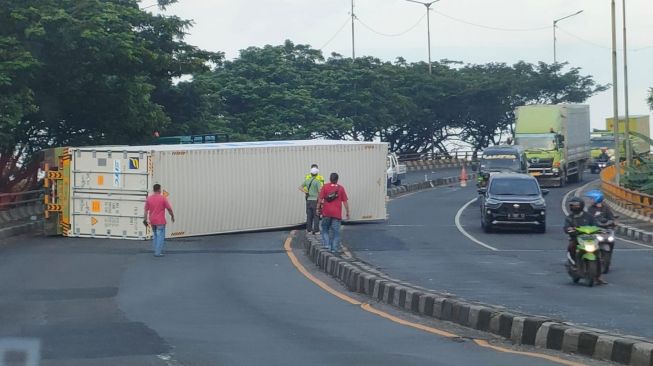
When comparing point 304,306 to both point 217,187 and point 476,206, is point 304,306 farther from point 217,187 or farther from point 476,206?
point 476,206

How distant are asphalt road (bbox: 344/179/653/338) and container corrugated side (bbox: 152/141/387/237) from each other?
1.56 meters

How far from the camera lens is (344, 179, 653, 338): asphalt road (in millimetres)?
15516

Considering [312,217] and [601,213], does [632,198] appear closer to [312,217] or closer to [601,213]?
[312,217]

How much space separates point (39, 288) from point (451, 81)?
69895mm

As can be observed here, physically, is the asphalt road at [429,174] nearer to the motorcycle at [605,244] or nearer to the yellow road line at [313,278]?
the yellow road line at [313,278]

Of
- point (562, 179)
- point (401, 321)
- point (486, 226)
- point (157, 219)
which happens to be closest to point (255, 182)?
point (486, 226)

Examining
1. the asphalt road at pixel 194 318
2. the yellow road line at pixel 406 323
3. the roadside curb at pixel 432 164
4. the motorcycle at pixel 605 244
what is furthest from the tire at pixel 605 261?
the roadside curb at pixel 432 164

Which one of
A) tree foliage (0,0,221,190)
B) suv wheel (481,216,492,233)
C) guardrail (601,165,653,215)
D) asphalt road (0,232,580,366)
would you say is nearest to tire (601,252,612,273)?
asphalt road (0,232,580,366)

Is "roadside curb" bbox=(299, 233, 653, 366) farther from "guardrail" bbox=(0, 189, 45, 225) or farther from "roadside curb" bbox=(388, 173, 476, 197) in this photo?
"roadside curb" bbox=(388, 173, 476, 197)

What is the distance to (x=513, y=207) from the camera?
106 ft

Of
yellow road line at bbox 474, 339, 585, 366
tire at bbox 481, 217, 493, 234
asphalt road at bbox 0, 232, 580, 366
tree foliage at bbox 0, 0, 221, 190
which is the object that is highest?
tree foliage at bbox 0, 0, 221, 190

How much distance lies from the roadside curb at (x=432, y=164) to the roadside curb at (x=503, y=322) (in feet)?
197

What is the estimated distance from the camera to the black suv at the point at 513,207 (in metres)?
32.3

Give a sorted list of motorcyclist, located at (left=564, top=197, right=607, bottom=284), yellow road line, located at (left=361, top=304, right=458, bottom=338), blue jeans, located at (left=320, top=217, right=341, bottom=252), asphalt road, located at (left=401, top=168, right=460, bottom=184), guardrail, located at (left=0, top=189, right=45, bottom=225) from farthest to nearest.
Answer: asphalt road, located at (left=401, top=168, right=460, bottom=184) → guardrail, located at (left=0, top=189, right=45, bottom=225) → blue jeans, located at (left=320, top=217, right=341, bottom=252) → motorcyclist, located at (left=564, top=197, right=607, bottom=284) → yellow road line, located at (left=361, top=304, right=458, bottom=338)
